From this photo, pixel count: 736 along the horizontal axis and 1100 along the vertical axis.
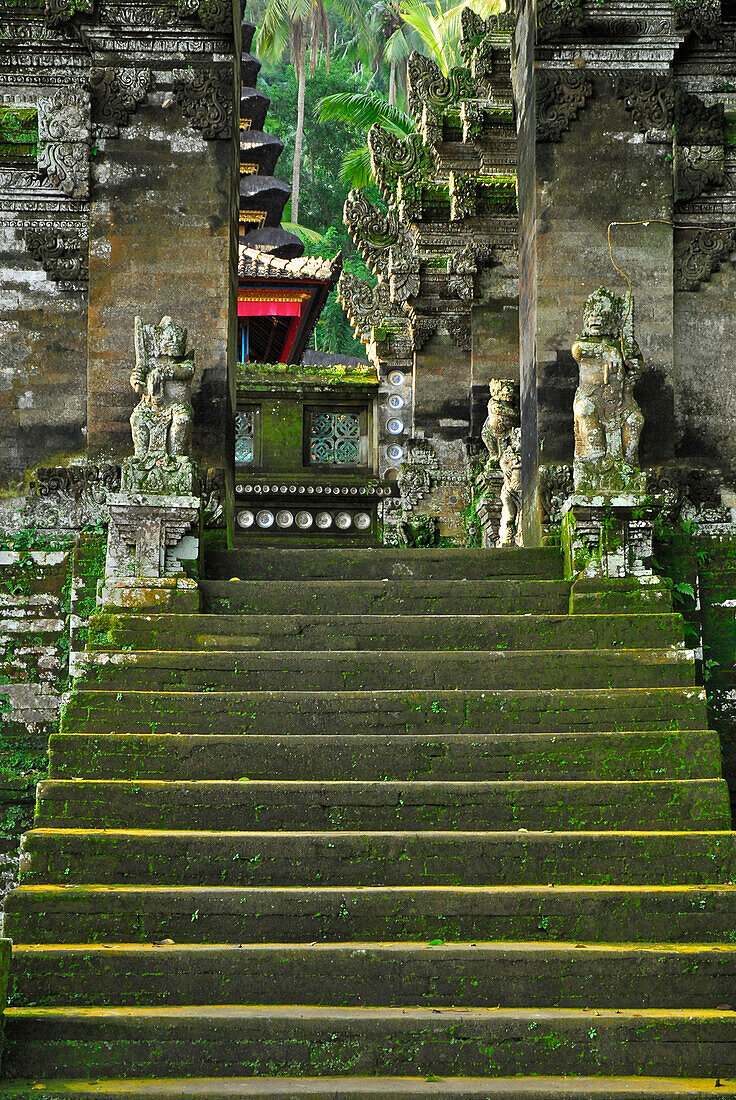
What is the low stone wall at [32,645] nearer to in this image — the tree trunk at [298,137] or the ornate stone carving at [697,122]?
the ornate stone carving at [697,122]

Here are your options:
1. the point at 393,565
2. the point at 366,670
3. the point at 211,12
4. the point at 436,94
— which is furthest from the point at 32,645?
the point at 436,94

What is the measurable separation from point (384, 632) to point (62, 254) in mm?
5418

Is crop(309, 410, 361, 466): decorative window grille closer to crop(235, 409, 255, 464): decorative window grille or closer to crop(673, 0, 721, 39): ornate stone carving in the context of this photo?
crop(235, 409, 255, 464): decorative window grille

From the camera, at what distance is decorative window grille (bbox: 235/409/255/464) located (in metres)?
19.9

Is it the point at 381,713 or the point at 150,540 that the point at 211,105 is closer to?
the point at 150,540

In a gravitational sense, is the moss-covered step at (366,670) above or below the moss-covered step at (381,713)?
above

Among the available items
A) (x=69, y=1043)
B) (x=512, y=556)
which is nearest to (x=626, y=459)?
(x=512, y=556)

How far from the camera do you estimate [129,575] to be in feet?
32.2

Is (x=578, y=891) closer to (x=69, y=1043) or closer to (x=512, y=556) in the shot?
(x=69, y=1043)

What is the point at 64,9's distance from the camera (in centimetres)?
1218

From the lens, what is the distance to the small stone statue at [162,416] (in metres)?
10.0

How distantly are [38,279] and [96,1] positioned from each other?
2.45 meters

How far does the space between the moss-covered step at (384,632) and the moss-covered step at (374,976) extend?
2.68 metres

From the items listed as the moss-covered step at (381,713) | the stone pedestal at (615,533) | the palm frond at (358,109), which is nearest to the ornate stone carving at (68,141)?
the stone pedestal at (615,533)
